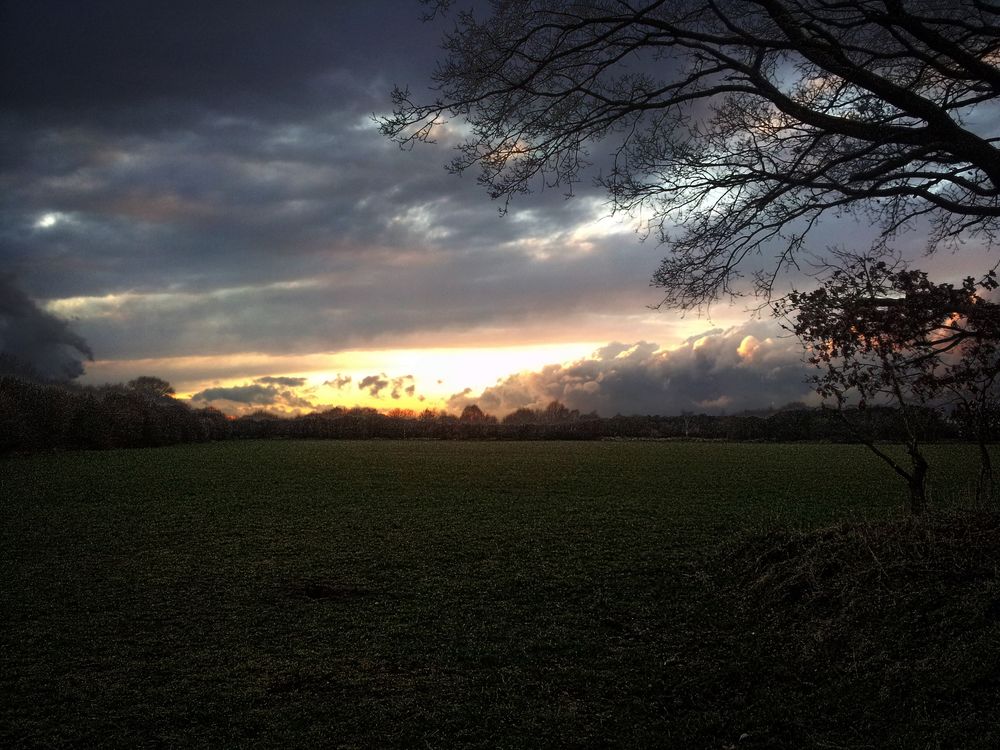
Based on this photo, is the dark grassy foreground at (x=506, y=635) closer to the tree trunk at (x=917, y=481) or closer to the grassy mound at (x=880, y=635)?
the grassy mound at (x=880, y=635)

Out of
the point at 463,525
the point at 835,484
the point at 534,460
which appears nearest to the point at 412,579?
the point at 463,525

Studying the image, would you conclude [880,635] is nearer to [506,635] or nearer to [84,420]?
[506,635]

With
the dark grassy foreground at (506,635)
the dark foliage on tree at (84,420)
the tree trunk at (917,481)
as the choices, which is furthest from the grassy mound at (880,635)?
the dark foliage on tree at (84,420)

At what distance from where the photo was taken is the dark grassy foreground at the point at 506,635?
4.07 metres

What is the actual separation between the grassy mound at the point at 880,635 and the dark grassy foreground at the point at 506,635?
0.02 metres

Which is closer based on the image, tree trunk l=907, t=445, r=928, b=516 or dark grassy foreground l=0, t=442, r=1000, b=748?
dark grassy foreground l=0, t=442, r=1000, b=748

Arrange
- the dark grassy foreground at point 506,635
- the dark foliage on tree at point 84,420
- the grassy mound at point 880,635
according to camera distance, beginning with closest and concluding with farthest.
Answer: the grassy mound at point 880,635 < the dark grassy foreground at point 506,635 < the dark foliage on tree at point 84,420

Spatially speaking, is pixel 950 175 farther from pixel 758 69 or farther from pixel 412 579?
pixel 412 579

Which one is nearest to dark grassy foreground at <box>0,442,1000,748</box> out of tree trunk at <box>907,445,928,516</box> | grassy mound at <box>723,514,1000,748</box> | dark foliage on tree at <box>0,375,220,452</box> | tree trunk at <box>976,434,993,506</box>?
grassy mound at <box>723,514,1000,748</box>

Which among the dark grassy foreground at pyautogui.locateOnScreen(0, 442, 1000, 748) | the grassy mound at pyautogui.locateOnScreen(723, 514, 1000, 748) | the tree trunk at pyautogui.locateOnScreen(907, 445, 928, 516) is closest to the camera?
the grassy mound at pyautogui.locateOnScreen(723, 514, 1000, 748)

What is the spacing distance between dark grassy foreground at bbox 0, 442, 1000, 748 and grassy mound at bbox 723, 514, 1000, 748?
2cm

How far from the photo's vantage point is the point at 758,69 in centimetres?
717

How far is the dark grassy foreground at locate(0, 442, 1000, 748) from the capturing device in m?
4.07

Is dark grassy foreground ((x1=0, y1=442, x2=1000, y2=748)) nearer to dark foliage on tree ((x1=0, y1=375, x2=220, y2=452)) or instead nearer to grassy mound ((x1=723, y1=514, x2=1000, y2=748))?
grassy mound ((x1=723, y1=514, x2=1000, y2=748))
